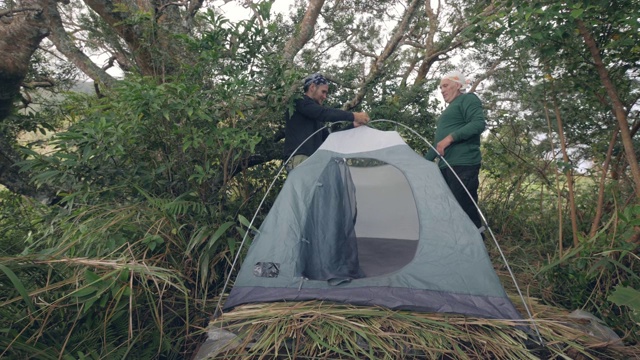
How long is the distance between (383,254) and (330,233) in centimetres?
81

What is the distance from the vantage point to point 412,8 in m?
4.55

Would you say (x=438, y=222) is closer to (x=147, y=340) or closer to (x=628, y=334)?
(x=628, y=334)

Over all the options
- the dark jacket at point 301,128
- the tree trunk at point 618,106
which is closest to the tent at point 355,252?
the dark jacket at point 301,128

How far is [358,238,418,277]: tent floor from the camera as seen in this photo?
3158 millimetres

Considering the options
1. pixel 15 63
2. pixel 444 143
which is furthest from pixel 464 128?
pixel 15 63

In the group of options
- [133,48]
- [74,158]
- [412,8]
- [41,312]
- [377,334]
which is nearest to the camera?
[41,312]

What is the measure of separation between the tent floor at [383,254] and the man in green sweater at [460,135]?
0.58 metres

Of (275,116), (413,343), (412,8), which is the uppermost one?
(412,8)

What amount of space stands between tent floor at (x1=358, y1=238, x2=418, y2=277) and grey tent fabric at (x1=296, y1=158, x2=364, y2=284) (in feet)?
0.91

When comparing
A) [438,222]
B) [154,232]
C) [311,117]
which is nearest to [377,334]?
[438,222]

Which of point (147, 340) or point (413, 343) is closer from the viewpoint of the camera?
point (413, 343)

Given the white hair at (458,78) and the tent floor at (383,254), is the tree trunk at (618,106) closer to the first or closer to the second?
the white hair at (458,78)

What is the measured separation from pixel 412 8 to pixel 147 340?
12.6ft

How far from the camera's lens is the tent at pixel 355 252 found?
95.3 inches
